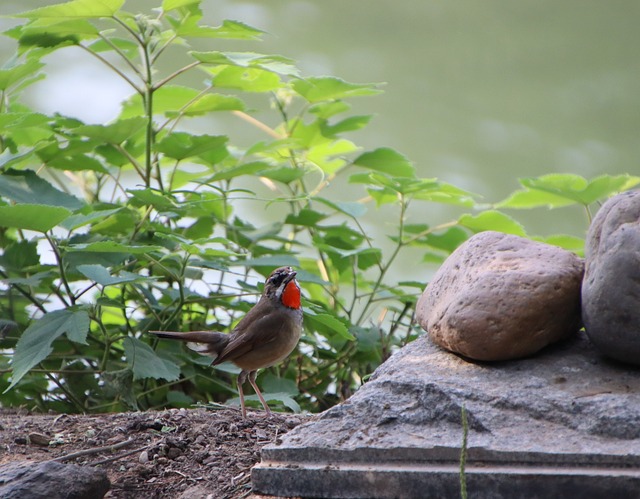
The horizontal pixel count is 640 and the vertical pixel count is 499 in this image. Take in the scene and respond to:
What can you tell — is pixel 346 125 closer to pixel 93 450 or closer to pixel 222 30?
pixel 222 30

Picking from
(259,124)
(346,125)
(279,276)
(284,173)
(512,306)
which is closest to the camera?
(512,306)

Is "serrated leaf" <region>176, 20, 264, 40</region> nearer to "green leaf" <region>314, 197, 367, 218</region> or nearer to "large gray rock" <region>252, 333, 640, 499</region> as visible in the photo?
"green leaf" <region>314, 197, 367, 218</region>

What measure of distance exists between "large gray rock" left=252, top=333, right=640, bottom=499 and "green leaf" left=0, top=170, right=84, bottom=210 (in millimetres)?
1577

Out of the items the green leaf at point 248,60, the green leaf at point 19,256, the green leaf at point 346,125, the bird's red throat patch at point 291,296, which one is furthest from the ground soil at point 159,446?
the green leaf at point 346,125

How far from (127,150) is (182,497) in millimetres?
2152

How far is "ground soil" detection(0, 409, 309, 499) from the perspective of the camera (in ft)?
8.32

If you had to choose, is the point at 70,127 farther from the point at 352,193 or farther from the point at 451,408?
the point at 352,193

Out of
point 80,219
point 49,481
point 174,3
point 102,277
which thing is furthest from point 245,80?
point 49,481

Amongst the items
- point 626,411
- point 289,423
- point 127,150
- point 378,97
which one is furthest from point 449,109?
point 626,411

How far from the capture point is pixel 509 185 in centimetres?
766

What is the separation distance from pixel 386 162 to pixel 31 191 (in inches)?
67.4

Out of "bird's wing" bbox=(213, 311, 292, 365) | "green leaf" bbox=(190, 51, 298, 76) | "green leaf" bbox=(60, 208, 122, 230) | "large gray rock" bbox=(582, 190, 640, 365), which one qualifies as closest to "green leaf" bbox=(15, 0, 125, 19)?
"green leaf" bbox=(190, 51, 298, 76)

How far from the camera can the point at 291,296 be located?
3.15 meters

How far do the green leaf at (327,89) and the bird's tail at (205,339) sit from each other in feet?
4.64
